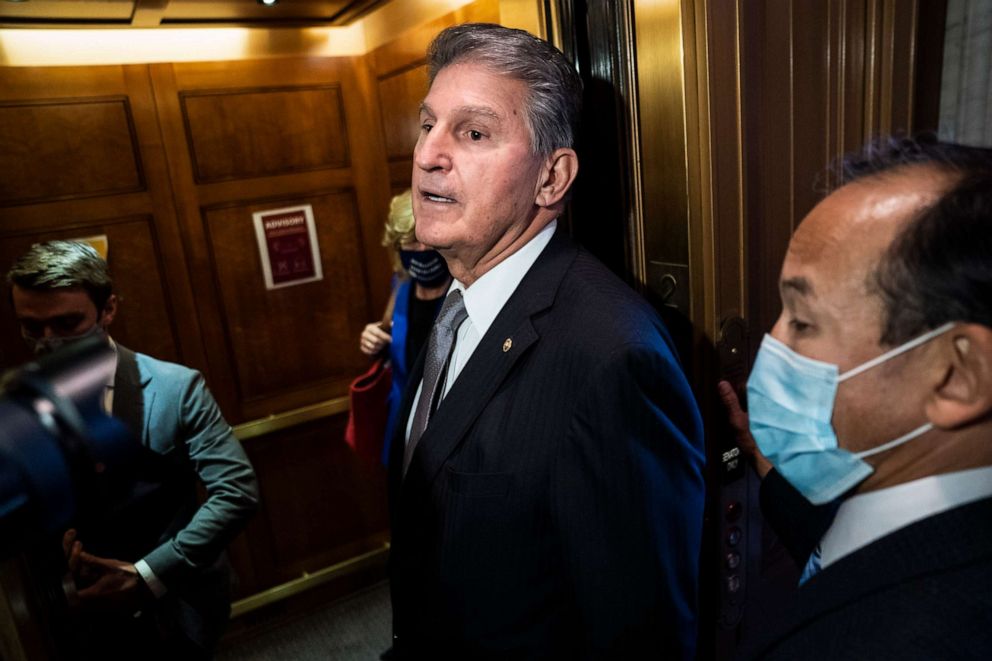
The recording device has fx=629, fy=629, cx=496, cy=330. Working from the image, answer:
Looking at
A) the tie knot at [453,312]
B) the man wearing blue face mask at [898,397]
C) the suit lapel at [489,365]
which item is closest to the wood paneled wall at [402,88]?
the tie knot at [453,312]

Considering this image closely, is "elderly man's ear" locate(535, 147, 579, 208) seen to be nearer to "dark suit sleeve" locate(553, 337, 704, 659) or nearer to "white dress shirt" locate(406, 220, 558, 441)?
"white dress shirt" locate(406, 220, 558, 441)

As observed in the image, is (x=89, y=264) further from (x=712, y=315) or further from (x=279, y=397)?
(x=712, y=315)

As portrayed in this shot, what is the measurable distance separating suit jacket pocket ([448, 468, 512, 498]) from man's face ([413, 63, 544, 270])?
1.52 feet

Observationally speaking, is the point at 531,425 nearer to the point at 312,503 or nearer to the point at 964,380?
the point at 964,380

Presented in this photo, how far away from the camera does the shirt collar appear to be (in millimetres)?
1319

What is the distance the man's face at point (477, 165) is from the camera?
4.16 ft

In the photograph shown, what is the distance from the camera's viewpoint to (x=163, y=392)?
1604mm

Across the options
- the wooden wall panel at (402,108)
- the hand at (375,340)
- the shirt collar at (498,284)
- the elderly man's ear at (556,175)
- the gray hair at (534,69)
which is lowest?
the hand at (375,340)

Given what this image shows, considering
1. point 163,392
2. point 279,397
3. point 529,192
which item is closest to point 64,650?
point 163,392

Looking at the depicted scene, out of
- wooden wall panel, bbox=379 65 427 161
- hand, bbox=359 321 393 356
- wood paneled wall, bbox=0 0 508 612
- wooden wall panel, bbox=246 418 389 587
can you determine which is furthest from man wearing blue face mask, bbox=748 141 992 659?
wooden wall panel, bbox=246 418 389 587

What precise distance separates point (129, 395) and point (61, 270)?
1.17ft

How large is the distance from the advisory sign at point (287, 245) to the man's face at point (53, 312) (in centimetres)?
114

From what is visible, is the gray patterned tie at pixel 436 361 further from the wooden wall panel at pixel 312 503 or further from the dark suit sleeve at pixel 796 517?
the wooden wall panel at pixel 312 503

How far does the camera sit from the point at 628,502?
109 centimetres
